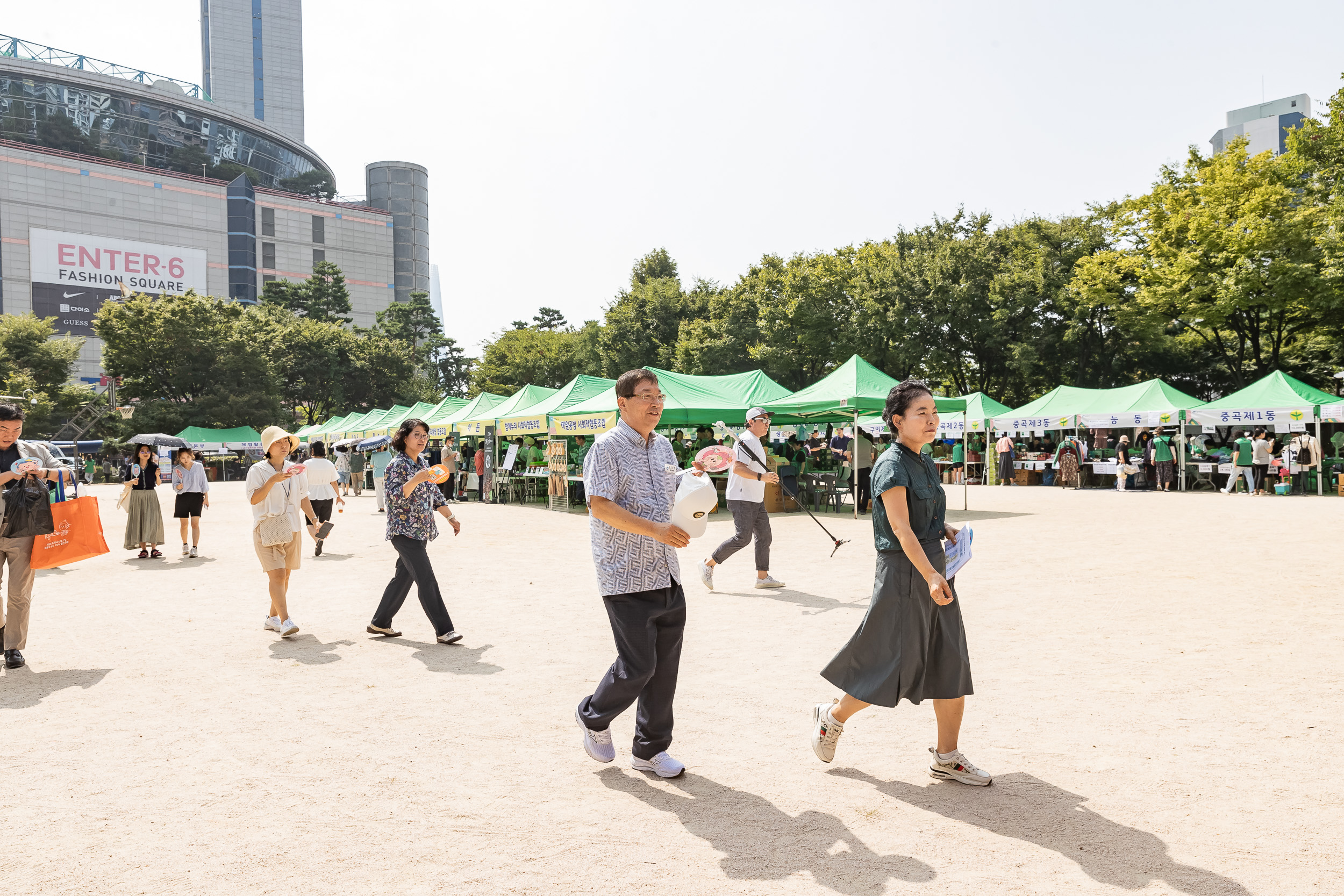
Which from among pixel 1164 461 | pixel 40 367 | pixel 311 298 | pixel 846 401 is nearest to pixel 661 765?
pixel 846 401

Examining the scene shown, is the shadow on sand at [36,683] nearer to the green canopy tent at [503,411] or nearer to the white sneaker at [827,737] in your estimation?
the white sneaker at [827,737]

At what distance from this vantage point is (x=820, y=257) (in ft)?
132

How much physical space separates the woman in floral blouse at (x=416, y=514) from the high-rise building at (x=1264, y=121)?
11962 centimetres

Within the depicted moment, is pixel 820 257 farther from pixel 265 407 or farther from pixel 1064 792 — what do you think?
pixel 1064 792

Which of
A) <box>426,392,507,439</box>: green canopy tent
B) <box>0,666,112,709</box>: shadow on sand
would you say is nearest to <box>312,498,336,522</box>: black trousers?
<box>0,666,112,709</box>: shadow on sand

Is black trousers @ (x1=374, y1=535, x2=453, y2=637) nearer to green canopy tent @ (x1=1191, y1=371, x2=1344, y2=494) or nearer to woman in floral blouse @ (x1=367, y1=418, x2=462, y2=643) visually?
woman in floral blouse @ (x1=367, y1=418, x2=462, y2=643)

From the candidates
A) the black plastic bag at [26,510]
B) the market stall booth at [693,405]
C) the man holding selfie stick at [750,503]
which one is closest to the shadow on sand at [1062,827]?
the man holding selfie stick at [750,503]

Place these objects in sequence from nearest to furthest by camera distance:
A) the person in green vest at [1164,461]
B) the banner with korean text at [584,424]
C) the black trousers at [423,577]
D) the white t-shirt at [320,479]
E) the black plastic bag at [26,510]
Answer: the black plastic bag at [26,510]
the black trousers at [423,577]
the white t-shirt at [320,479]
the banner with korean text at [584,424]
the person in green vest at [1164,461]

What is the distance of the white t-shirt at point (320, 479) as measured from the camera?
12109 mm

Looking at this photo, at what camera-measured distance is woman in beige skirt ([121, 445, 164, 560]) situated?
Result: 11.8 m

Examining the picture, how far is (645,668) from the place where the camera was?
11.7 feet

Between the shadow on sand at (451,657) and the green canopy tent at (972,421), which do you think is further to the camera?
the green canopy tent at (972,421)

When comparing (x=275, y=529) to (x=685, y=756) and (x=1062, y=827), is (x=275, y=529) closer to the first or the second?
(x=685, y=756)

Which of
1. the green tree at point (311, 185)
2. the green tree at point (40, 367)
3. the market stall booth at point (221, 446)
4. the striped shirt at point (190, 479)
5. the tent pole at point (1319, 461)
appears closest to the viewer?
the striped shirt at point (190, 479)
